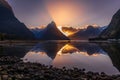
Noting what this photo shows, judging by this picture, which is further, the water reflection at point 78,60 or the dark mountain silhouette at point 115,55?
the dark mountain silhouette at point 115,55

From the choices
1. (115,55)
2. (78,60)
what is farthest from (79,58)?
(115,55)

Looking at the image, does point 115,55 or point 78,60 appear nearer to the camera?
point 78,60

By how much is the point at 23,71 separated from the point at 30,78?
6.95 m

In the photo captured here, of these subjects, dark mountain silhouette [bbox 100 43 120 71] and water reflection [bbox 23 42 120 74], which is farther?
dark mountain silhouette [bbox 100 43 120 71]

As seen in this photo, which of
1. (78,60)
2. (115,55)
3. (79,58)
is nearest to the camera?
(78,60)

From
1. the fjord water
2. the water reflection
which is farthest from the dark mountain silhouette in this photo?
the water reflection

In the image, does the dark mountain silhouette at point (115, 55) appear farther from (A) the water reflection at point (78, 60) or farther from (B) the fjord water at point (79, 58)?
(A) the water reflection at point (78, 60)

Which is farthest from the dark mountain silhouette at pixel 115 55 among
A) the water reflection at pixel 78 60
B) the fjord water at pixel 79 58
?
the water reflection at pixel 78 60

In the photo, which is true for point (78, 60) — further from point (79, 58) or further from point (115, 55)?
point (115, 55)

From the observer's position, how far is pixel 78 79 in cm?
3170

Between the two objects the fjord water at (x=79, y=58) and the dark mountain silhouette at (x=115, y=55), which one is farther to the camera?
the dark mountain silhouette at (x=115, y=55)

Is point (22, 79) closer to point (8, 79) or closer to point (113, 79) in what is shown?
point (8, 79)

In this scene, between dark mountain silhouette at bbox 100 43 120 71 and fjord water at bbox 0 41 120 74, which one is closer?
fjord water at bbox 0 41 120 74

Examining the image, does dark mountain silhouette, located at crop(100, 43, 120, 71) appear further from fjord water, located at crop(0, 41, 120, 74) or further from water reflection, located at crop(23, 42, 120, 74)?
water reflection, located at crop(23, 42, 120, 74)
